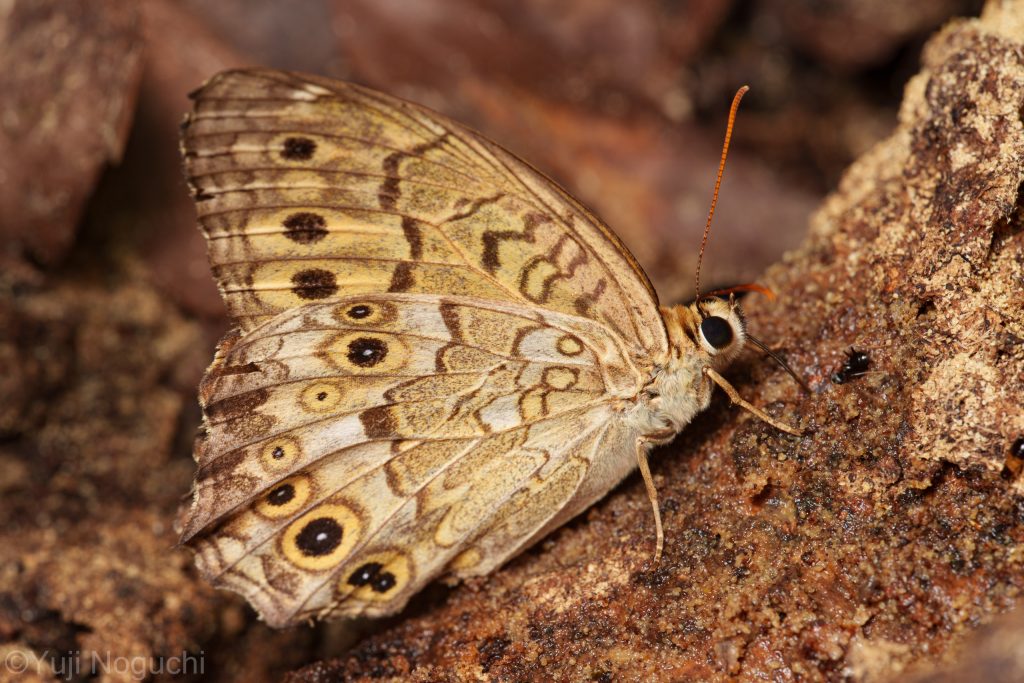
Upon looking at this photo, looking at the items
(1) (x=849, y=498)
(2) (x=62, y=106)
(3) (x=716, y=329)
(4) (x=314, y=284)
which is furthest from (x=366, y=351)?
(2) (x=62, y=106)

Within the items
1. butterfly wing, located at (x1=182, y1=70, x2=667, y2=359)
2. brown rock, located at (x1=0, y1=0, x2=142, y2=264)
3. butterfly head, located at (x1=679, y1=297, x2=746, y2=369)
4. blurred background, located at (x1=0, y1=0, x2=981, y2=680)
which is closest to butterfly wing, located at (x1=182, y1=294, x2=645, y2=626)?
butterfly wing, located at (x1=182, y1=70, x2=667, y2=359)

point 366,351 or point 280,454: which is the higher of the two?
point 366,351

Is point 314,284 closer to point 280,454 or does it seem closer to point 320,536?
point 280,454

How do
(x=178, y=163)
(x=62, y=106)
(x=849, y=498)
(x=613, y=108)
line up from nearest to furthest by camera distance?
(x=849, y=498), (x=62, y=106), (x=178, y=163), (x=613, y=108)

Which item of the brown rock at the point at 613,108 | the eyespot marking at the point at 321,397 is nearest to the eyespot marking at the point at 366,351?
the eyespot marking at the point at 321,397

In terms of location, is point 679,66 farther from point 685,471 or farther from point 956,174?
point 685,471

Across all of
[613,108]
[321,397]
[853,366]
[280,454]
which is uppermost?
[853,366]

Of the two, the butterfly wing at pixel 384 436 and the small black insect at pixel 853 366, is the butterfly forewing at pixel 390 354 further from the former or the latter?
the small black insect at pixel 853 366
